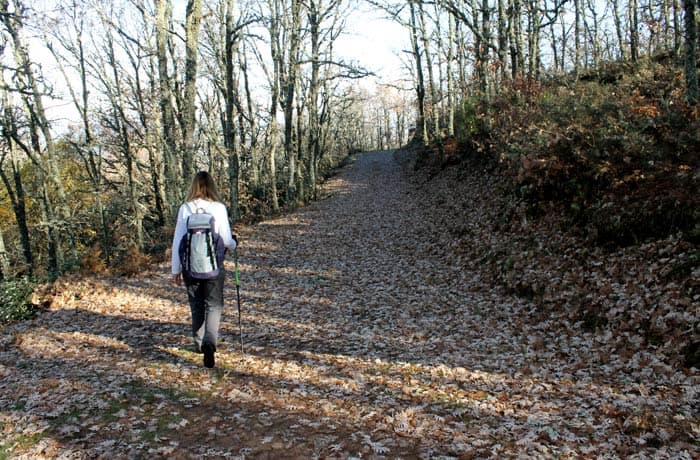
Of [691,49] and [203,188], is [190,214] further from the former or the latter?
[691,49]

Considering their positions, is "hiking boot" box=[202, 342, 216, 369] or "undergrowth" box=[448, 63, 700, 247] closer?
"hiking boot" box=[202, 342, 216, 369]

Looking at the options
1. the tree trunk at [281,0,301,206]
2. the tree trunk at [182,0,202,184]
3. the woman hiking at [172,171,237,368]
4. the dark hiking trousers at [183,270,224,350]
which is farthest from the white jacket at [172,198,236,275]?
the tree trunk at [281,0,301,206]

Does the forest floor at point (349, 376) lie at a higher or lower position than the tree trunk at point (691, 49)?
lower

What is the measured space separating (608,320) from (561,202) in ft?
13.9

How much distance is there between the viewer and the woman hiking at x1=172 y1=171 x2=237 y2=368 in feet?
17.4

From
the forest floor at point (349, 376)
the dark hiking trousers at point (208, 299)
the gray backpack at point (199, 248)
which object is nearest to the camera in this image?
the forest floor at point (349, 376)

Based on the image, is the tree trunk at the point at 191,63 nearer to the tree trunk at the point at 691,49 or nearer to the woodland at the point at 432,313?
the woodland at the point at 432,313

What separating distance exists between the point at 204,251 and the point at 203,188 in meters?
0.80

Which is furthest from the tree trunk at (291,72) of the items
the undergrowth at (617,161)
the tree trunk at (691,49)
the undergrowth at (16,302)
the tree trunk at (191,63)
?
the tree trunk at (691,49)

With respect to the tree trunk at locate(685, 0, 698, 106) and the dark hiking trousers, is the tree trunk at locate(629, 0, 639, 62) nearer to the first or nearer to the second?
the tree trunk at locate(685, 0, 698, 106)

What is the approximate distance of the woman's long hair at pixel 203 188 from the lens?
545 centimetres

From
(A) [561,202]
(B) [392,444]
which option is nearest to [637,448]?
(B) [392,444]

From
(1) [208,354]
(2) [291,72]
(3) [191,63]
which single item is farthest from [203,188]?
(2) [291,72]

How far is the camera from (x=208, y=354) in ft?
18.2
